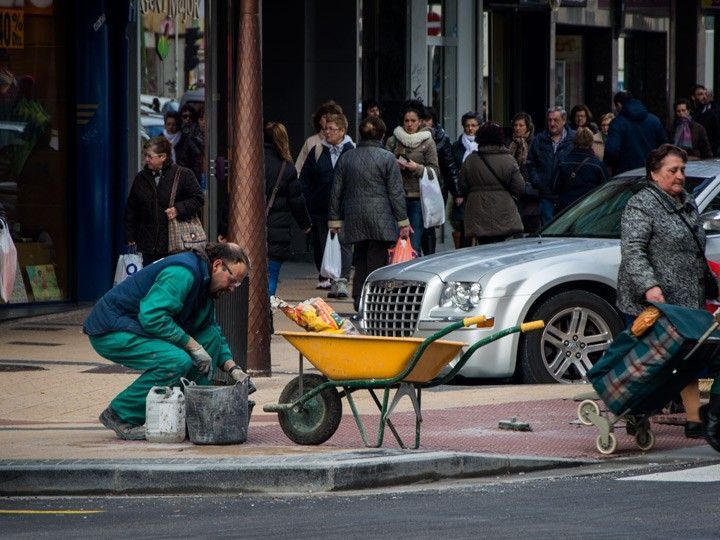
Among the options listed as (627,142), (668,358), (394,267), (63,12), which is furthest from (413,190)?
(668,358)

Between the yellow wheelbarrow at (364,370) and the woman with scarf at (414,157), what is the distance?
9007 millimetres

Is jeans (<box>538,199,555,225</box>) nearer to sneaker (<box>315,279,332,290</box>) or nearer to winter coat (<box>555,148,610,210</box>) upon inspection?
winter coat (<box>555,148,610,210</box>)

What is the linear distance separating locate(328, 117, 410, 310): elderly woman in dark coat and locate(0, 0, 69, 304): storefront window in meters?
3.04

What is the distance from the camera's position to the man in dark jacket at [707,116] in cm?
3123

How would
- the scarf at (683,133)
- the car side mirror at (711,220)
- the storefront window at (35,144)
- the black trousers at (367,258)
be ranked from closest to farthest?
the car side mirror at (711,220) → the black trousers at (367,258) → the storefront window at (35,144) → the scarf at (683,133)

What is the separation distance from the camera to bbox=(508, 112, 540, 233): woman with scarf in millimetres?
20094

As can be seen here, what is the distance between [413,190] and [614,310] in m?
6.28

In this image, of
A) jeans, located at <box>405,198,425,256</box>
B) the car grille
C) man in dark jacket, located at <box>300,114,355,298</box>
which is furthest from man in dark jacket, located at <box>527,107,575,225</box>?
the car grille

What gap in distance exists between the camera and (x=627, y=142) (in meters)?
20.4

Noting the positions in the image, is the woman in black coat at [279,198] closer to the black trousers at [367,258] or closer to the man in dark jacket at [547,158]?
the black trousers at [367,258]

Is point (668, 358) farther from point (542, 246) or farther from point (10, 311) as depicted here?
point (10, 311)

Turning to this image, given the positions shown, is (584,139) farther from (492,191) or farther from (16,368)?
(16,368)

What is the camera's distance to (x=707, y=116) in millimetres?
31344

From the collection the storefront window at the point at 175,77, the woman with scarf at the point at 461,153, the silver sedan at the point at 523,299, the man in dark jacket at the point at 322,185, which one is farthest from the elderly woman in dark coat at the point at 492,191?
the storefront window at the point at 175,77
